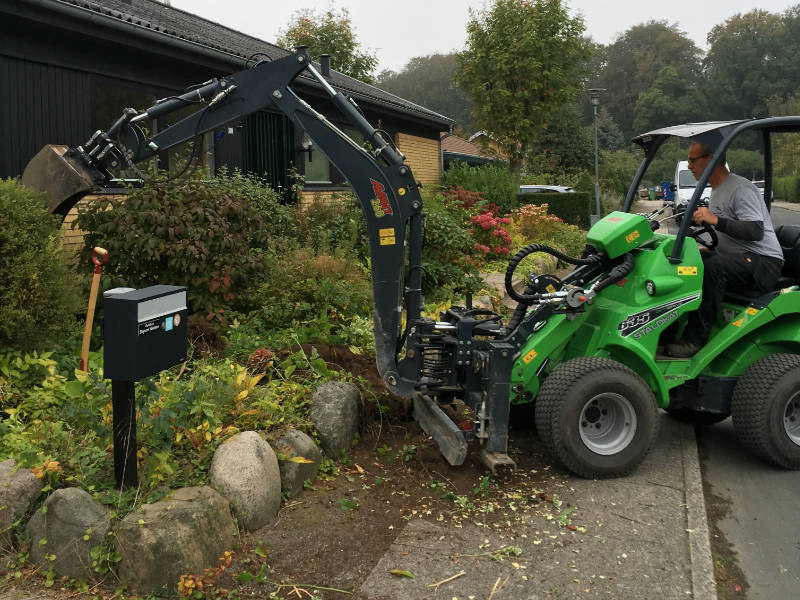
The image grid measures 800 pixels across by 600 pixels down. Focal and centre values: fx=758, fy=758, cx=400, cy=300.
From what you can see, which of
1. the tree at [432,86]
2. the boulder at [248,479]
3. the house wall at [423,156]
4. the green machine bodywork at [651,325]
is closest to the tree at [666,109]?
the tree at [432,86]

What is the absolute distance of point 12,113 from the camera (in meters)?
8.38

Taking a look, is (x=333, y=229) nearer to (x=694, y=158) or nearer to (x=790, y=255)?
(x=694, y=158)

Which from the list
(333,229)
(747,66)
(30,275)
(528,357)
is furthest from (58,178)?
(747,66)

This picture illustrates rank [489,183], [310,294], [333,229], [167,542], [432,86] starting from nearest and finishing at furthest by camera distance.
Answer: [167,542] → [310,294] → [333,229] → [489,183] → [432,86]

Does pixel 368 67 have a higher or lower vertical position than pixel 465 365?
higher

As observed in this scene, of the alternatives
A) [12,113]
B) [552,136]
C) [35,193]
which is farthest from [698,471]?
[552,136]

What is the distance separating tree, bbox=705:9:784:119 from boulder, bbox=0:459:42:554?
7442cm

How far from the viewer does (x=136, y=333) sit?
13.0 feet

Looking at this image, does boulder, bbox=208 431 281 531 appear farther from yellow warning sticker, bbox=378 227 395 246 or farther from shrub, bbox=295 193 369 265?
shrub, bbox=295 193 369 265

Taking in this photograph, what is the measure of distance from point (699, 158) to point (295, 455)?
3.81 m

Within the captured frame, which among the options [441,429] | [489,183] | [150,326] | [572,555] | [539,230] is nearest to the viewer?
[150,326]

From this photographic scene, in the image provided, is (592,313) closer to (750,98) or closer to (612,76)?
(750,98)

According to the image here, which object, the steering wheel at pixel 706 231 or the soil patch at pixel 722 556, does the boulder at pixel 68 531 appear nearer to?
the soil patch at pixel 722 556

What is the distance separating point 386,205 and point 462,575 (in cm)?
261
